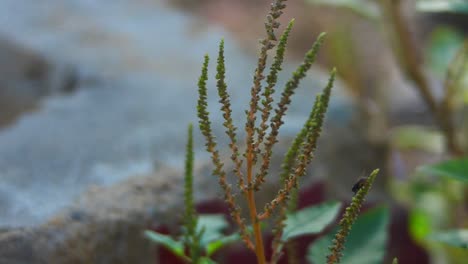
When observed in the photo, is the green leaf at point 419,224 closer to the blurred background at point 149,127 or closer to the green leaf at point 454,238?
the blurred background at point 149,127

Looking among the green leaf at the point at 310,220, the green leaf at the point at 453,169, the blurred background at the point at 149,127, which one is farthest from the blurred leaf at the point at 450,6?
the green leaf at the point at 310,220

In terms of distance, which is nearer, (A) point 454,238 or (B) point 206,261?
(B) point 206,261

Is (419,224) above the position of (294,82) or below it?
below

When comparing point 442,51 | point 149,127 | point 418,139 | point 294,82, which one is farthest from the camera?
point 418,139

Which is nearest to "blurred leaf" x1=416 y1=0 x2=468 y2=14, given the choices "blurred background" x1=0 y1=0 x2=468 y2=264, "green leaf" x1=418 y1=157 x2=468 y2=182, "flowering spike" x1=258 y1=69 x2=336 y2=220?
"blurred background" x1=0 y1=0 x2=468 y2=264

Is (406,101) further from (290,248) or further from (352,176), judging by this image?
(290,248)

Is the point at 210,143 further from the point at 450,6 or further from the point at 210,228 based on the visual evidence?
the point at 450,6

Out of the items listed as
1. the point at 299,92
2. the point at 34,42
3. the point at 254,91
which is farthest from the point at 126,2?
the point at 254,91

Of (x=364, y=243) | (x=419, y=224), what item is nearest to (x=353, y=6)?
(x=419, y=224)
